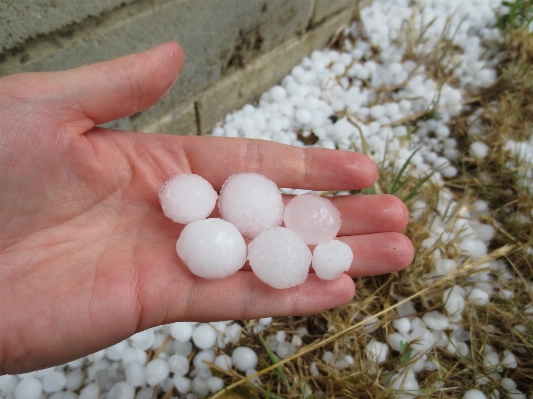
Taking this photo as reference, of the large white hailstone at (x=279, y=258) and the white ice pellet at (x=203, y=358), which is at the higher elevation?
the large white hailstone at (x=279, y=258)

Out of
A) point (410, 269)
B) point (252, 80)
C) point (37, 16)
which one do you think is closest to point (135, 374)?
point (410, 269)

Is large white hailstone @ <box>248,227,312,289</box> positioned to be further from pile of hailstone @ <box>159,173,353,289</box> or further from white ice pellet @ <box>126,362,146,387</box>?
white ice pellet @ <box>126,362,146,387</box>

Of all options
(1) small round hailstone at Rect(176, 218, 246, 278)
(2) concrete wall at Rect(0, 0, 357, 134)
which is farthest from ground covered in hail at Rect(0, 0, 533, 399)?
(1) small round hailstone at Rect(176, 218, 246, 278)

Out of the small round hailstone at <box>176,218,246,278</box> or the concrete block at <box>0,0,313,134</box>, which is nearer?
the small round hailstone at <box>176,218,246,278</box>

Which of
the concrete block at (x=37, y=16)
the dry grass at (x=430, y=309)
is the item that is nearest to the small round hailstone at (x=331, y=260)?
the dry grass at (x=430, y=309)

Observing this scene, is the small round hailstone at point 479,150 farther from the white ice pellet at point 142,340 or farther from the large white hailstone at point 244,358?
the white ice pellet at point 142,340

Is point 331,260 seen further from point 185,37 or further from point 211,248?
point 185,37
